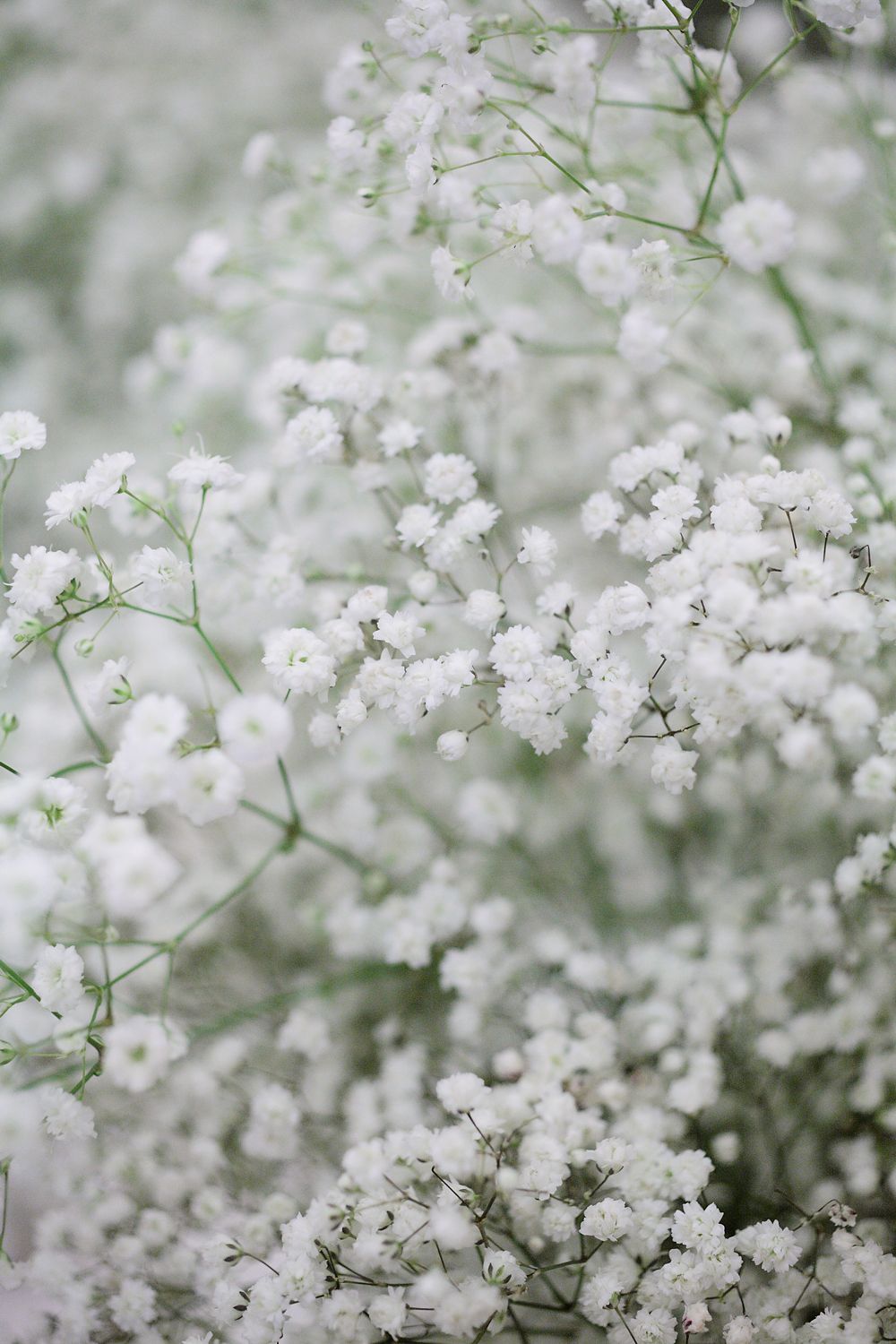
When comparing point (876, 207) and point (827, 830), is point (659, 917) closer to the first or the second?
point (827, 830)

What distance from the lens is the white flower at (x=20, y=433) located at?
2.33 ft

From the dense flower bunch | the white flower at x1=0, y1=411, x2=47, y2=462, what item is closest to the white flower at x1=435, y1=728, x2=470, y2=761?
the dense flower bunch

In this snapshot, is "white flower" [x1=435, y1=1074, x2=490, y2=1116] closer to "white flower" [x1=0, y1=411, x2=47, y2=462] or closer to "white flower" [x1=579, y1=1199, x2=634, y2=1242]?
"white flower" [x1=579, y1=1199, x2=634, y2=1242]

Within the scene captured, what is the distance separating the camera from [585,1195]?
70 cm

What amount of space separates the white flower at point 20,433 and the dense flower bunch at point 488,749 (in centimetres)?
1

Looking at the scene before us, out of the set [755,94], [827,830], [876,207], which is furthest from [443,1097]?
[755,94]

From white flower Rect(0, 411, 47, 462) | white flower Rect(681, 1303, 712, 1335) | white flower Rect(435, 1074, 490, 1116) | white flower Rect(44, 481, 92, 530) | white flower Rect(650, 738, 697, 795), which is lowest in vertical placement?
white flower Rect(681, 1303, 712, 1335)

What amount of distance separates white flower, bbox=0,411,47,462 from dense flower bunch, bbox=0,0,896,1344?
13 mm

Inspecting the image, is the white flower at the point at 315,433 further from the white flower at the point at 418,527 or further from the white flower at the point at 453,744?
the white flower at the point at 453,744

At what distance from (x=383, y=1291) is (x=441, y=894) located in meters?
0.30

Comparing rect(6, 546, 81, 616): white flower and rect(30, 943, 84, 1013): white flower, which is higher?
rect(6, 546, 81, 616): white flower

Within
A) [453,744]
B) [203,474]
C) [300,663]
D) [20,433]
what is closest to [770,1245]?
[453,744]

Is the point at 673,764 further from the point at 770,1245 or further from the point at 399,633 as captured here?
the point at 770,1245

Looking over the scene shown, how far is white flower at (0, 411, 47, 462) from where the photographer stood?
710 mm
